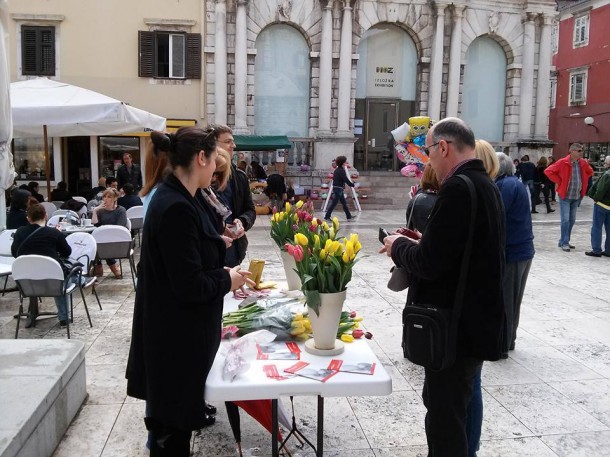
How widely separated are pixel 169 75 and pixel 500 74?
37.3ft

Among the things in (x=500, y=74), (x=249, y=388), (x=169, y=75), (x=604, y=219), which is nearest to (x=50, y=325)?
(x=249, y=388)

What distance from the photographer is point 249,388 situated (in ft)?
7.74

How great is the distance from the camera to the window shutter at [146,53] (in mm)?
17516

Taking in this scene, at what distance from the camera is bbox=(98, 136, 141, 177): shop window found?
17969mm

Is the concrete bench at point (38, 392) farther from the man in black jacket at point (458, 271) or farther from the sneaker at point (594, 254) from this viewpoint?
the sneaker at point (594, 254)

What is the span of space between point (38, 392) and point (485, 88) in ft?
65.5

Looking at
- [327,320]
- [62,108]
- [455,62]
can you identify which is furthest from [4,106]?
[455,62]

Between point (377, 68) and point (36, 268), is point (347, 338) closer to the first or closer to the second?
point (36, 268)

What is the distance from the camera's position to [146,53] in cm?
1759

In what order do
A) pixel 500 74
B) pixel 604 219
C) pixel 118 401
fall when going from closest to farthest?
pixel 118 401 → pixel 604 219 → pixel 500 74

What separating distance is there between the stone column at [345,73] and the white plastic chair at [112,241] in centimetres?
1224

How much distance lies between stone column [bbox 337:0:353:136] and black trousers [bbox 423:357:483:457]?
16.5m

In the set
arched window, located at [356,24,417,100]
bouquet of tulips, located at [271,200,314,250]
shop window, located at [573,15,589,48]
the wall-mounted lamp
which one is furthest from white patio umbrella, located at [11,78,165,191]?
shop window, located at [573,15,589,48]

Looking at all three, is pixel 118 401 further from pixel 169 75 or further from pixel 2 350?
pixel 169 75
